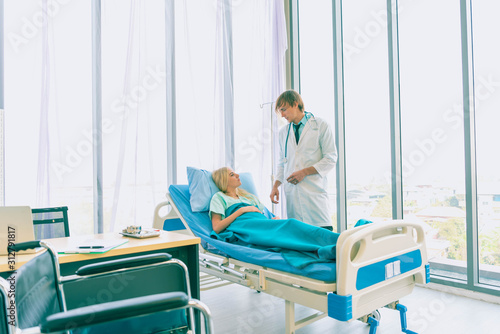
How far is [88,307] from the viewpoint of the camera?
0.80 metres

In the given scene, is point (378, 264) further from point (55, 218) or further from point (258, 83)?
point (258, 83)

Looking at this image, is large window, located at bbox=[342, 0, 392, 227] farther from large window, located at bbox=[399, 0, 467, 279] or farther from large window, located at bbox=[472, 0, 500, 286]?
large window, located at bbox=[472, 0, 500, 286]

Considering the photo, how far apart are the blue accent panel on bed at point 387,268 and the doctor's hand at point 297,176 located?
0.94 metres

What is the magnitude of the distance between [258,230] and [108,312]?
4.35ft

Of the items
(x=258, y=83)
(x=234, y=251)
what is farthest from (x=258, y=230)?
(x=258, y=83)

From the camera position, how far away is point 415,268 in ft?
5.75

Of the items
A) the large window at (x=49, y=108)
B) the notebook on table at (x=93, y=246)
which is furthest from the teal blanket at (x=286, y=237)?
the large window at (x=49, y=108)

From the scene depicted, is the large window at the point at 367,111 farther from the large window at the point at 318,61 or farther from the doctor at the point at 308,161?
the doctor at the point at 308,161

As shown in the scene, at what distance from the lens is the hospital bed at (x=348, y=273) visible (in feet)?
4.69

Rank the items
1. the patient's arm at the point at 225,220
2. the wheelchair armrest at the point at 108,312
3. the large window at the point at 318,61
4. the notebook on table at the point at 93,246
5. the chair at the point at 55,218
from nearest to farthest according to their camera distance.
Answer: the wheelchair armrest at the point at 108,312, the notebook on table at the point at 93,246, the chair at the point at 55,218, the patient's arm at the point at 225,220, the large window at the point at 318,61

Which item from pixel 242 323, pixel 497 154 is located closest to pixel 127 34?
pixel 242 323

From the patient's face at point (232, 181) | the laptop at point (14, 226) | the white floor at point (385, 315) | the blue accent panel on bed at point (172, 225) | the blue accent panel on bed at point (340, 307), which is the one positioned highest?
the patient's face at point (232, 181)

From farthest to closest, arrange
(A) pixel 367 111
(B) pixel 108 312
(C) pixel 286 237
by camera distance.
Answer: (A) pixel 367 111 → (C) pixel 286 237 → (B) pixel 108 312

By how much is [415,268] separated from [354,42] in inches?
89.1
